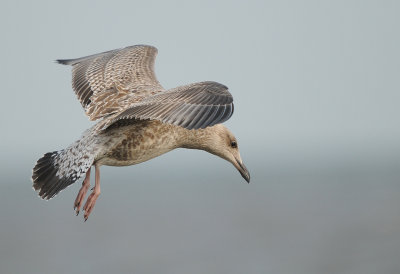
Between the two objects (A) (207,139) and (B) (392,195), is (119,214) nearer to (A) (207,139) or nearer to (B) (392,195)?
(B) (392,195)

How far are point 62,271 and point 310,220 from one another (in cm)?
2076

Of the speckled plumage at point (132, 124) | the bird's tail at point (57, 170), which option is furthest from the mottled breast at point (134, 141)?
the bird's tail at point (57, 170)

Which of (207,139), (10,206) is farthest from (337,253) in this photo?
(10,206)

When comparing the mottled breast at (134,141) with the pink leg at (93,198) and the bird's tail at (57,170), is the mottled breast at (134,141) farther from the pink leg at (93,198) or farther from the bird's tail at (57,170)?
the bird's tail at (57,170)

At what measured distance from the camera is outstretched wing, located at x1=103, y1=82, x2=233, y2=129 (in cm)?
799

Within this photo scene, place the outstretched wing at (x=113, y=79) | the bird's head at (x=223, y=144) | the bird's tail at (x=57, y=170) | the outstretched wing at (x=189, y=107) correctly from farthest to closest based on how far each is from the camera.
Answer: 1. the bird's head at (x=223, y=144)
2. the outstretched wing at (x=113, y=79)
3. the bird's tail at (x=57, y=170)
4. the outstretched wing at (x=189, y=107)

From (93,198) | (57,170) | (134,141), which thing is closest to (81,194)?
(93,198)

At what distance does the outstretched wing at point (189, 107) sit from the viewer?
7992 millimetres

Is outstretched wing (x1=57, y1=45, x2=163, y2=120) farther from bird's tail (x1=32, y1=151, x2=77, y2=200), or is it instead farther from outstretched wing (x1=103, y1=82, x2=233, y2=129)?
outstretched wing (x1=103, y1=82, x2=233, y2=129)

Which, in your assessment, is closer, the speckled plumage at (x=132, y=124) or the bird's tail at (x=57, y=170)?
the speckled plumage at (x=132, y=124)

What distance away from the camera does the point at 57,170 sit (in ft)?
29.8

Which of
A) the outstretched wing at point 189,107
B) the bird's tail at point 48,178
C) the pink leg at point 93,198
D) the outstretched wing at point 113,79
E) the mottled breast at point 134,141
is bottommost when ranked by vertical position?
the pink leg at point 93,198

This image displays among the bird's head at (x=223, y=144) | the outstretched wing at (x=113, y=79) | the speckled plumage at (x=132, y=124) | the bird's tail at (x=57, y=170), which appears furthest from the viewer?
the bird's head at (x=223, y=144)

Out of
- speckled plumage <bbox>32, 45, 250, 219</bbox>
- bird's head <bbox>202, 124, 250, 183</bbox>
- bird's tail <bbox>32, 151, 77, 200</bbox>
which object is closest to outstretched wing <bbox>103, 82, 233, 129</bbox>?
speckled plumage <bbox>32, 45, 250, 219</bbox>
